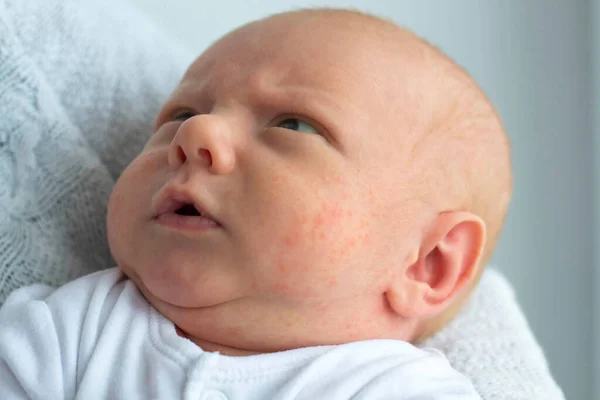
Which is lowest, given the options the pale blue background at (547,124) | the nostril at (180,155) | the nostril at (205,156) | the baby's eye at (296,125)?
the pale blue background at (547,124)

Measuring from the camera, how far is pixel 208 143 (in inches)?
29.3

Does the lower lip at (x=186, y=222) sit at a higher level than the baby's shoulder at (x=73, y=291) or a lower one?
higher

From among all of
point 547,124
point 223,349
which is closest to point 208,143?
point 223,349

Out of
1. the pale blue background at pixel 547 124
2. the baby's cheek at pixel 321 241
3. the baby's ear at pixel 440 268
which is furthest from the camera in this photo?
the pale blue background at pixel 547 124

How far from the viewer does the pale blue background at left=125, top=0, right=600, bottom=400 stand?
1552 millimetres

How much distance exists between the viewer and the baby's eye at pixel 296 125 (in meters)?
0.80

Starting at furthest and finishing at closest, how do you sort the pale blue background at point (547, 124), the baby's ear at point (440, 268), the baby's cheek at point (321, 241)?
1. the pale blue background at point (547, 124)
2. the baby's ear at point (440, 268)
3. the baby's cheek at point (321, 241)

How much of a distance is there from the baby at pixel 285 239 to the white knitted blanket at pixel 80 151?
0.08 m

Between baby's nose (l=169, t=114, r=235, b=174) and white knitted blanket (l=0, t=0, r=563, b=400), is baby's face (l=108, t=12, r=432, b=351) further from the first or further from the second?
white knitted blanket (l=0, t=0, r=563, b=400)

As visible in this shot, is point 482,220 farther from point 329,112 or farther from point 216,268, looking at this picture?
point 216,268

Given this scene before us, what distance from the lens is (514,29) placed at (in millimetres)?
1568

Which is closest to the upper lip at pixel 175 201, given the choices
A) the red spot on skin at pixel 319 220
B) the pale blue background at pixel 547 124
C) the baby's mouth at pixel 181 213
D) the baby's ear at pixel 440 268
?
the baby's mouth at pixel 181 213

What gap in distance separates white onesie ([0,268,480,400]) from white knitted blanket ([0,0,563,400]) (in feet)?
0.34

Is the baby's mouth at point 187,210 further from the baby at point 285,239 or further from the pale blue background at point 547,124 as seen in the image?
the pale blue background at point 547,124
